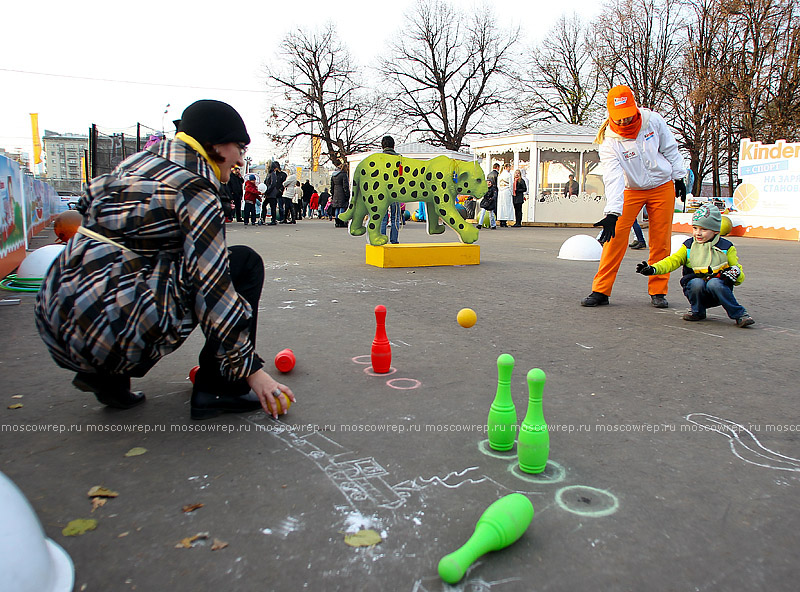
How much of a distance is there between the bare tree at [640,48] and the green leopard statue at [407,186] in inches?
1020

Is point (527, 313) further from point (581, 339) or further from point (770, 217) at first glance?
point (770, 217)

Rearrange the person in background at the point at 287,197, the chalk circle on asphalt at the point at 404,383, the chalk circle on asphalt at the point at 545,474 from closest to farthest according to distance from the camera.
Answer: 1. the chalk circle on asphalt at the point at 545,474
2. the chalk circle on asphalt at the point at 404,383
3. the person in background at the point at 287,197

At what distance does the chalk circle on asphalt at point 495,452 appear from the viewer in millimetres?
2516

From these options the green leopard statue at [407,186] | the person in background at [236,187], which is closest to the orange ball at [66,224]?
the green leopard statue at [407,186]

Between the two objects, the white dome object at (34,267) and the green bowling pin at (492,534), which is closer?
the green bowling pin at (492,534)

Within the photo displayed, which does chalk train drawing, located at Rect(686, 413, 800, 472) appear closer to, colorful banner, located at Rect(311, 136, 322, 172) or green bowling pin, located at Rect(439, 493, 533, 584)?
green bowling pin, located at Rect(439, 493, 533, 584)

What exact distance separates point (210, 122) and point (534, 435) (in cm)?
186

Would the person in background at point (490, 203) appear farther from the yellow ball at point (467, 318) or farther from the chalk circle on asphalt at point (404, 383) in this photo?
the chalk circle on asphalt at point (404, 383)

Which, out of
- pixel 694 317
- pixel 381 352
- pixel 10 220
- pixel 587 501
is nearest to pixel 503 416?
pixel 587 501

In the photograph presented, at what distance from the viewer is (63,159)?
45.2 metres

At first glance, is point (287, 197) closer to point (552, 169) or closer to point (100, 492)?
point (552, 169)

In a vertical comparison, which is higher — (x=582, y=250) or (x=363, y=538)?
(x=582, y=250)

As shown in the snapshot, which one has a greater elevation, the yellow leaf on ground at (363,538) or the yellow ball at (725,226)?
the yellow ball at (725,226)

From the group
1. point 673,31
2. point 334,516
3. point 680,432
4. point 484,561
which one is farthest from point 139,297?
point 673,31
